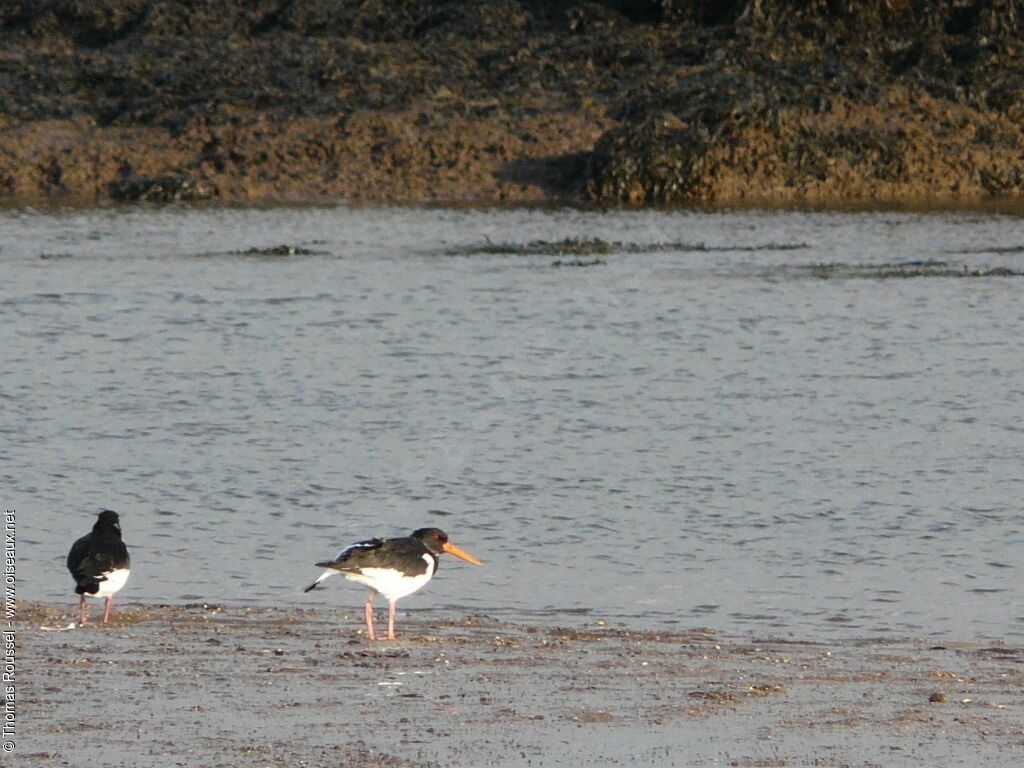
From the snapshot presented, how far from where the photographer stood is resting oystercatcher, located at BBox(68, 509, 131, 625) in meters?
10.5

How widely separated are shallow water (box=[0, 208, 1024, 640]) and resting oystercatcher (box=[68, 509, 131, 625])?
106cm

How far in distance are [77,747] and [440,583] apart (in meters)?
4.75

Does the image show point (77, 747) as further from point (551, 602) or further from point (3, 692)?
point (551, 602)

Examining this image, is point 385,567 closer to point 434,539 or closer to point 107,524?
point 434,539

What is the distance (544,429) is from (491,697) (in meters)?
9.54

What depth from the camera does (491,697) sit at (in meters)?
8.95

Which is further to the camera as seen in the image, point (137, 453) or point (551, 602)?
point (137, 453)

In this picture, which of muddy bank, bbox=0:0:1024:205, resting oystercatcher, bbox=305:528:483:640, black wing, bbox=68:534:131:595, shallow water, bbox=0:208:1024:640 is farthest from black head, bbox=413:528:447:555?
muddy bank, bbox=0:0:1024:205

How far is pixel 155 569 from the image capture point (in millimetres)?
12672

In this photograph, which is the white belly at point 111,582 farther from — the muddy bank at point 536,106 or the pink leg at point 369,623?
the muddy bank at point 536,106

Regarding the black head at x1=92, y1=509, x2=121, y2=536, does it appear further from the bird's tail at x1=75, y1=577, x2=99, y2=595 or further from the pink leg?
the pink leg

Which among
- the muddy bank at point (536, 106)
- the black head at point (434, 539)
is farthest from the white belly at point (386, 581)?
the muddy bank at point (536, 106)

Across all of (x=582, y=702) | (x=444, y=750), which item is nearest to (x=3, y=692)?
(x=444, y=750)

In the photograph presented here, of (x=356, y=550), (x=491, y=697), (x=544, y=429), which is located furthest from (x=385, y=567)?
(x=544, y=429)
